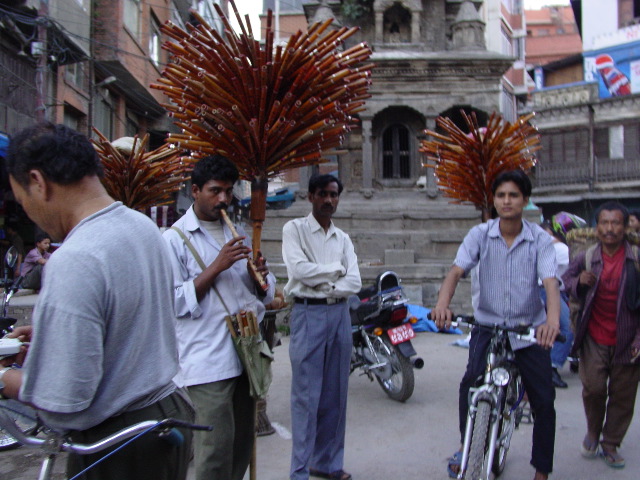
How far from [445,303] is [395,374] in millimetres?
2856

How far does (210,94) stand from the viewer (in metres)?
3.97

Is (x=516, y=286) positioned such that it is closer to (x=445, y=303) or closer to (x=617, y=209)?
(x=445, y=303)

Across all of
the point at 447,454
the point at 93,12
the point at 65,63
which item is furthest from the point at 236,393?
the point at 93,12

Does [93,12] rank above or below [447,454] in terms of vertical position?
above

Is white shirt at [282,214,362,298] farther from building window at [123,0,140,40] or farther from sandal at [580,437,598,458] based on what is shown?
building window at [123,0,140,40]

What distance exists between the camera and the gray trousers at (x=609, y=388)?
14.8 feet

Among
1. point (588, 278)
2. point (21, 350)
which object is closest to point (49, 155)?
point (21, 350)

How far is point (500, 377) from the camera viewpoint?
11.9 ft

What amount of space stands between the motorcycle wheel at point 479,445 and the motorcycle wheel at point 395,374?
8.83 feet

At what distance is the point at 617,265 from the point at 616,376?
81 cm

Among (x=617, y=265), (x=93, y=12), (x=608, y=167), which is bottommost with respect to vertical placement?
(x=617, y=265)

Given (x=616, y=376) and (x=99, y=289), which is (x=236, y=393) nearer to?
(x=99, y=289)

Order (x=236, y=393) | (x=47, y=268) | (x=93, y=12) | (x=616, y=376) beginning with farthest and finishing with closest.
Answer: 1. (x=93, y=12)
2. (x=616, y=376)
3. (x=236, y=393)
4. (x=47, y=268)

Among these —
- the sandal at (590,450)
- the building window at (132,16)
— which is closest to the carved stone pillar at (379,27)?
the building window at (132,16)
